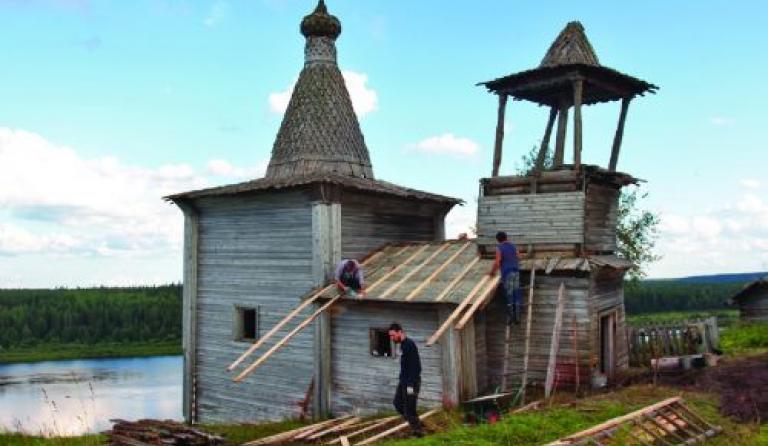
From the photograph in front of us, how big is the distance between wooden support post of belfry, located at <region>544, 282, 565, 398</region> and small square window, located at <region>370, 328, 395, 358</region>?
12.9 feet

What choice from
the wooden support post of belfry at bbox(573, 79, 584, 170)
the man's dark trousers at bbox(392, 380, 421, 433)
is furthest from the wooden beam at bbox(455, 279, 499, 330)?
the wooden support post of belfry at bbox(573, 79, 584, 170)

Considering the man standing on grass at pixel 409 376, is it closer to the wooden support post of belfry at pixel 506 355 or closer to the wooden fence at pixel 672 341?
the wooden support post of belfry at pixel 506 355

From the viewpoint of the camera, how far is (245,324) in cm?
1964

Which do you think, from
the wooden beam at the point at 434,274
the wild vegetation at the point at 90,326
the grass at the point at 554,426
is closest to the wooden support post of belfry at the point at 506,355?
the grass at the point at 554,426

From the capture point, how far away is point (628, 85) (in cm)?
1700

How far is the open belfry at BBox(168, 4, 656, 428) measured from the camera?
15.5 meters

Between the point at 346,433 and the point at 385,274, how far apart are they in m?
5.13

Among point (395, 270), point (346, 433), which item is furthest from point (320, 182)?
point (346, 433)

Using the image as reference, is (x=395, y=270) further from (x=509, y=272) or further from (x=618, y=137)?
(x=618, y=137)

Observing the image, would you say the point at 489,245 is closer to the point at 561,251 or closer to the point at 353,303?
the point at 561,251

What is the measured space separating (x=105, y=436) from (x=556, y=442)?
9821 millimetres

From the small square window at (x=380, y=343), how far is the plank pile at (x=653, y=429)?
650cm

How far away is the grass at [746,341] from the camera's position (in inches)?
869

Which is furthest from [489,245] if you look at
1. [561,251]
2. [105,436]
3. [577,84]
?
[105,436]
